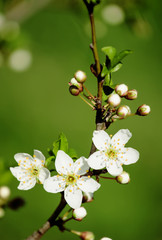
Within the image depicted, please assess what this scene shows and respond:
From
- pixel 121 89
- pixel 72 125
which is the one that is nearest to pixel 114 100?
pixel 121 89

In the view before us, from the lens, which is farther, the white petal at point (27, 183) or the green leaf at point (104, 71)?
the white petal at point (27, 183)

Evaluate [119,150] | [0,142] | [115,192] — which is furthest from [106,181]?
[119,150]

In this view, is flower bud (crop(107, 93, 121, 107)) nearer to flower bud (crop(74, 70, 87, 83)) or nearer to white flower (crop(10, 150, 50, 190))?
flower bud (crop(74, 70, 87, 83))

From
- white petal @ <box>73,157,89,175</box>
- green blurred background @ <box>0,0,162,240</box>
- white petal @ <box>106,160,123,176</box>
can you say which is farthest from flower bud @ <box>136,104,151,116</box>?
A: green blurred background @ <box>0,0,162,240</box>

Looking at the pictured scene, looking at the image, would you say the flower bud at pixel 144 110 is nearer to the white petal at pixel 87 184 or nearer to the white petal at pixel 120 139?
the white petal at pixel 120 139

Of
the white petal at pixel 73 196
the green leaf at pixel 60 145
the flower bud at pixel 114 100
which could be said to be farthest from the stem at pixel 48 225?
the flower bud at pixel 114 100

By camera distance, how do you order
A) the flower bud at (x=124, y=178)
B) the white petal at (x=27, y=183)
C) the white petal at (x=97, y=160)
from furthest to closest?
the white petal at (x=27, y=183) < the flower bud at (x=124, y=178) < the white petal at (x=97, y=160)
